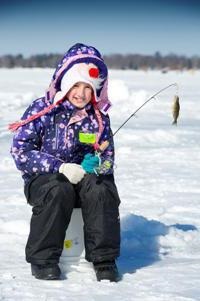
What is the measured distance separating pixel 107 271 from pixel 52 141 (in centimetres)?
70

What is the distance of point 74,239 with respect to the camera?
3451 millimetres

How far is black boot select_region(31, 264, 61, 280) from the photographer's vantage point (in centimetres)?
311

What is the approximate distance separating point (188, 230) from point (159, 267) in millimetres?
916

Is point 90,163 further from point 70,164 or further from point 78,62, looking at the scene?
point 78,62

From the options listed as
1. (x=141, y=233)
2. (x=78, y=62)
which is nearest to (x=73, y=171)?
(x=78, y=62)

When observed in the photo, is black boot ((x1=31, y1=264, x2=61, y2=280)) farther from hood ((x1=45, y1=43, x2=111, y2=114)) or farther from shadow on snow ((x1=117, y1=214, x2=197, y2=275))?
hood ((x1=45, y1=43, x2=111, y2=114))

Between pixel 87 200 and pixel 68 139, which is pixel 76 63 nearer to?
pixel 68 139

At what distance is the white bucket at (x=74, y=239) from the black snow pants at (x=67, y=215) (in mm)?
132

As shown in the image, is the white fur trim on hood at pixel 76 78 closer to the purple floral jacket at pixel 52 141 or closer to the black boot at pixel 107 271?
the purple floral jacket at pixel 52 141

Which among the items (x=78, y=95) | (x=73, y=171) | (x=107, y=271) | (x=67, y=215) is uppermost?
(x=78, y=95)

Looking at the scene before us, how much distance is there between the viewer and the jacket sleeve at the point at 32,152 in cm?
327

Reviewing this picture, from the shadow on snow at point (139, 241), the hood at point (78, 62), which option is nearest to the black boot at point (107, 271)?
the shadow on snow at point (139, 241)

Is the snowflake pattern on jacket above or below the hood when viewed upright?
below

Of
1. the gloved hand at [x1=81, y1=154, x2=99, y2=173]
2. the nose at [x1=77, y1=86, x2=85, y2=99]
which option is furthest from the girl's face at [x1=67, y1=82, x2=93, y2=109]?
the gloved hand at [x1=81, y1=154, x2=99, y2=173]
